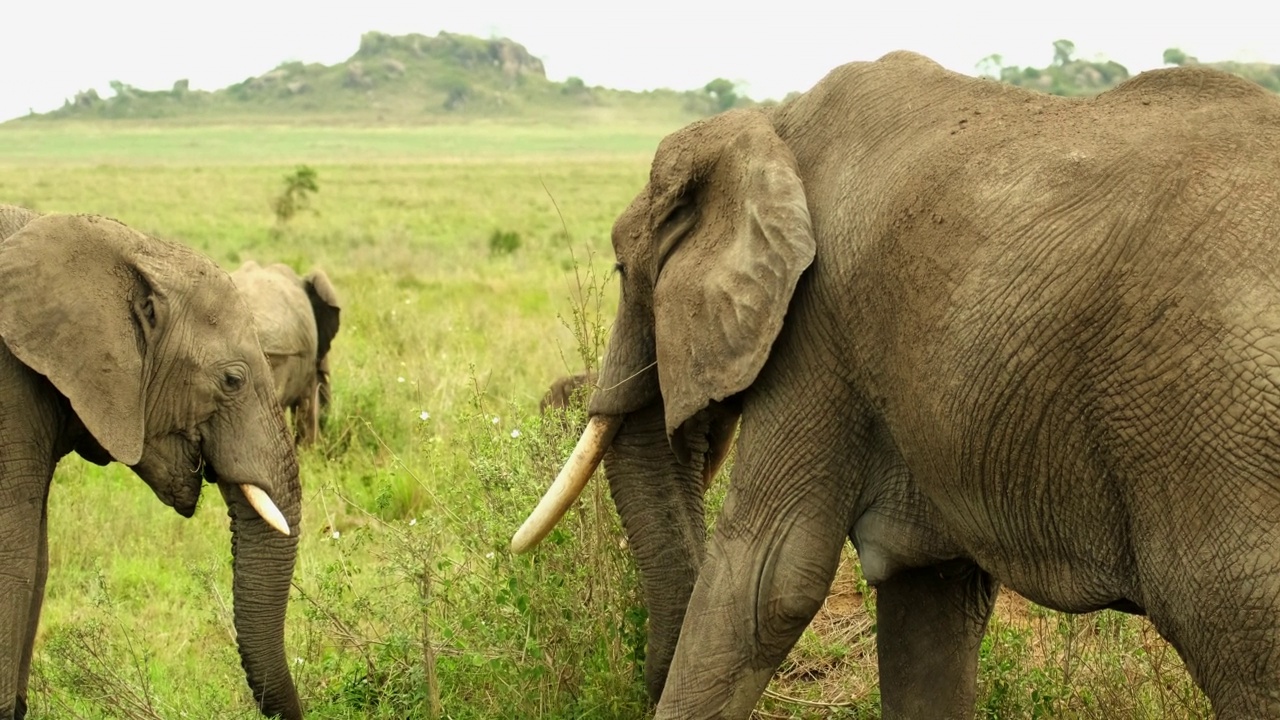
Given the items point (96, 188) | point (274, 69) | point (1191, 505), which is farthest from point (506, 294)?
point (274, 69)

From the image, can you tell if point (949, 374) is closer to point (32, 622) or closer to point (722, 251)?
point (722, 251)

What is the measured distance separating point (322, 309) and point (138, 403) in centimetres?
655

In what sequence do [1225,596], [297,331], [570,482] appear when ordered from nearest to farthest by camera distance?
[1225,596] < [570,482] < [297,331]

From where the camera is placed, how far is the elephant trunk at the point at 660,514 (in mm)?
4961

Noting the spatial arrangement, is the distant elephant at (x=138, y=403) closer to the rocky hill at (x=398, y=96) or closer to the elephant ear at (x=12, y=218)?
the elephant ear at (x=12, y=218)

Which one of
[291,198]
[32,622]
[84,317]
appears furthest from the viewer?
[291,198]

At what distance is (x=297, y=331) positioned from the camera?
10.7 meters

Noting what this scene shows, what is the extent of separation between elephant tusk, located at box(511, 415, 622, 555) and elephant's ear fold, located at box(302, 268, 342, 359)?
709 centimetres

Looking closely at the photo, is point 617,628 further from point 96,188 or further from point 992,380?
point 96,188

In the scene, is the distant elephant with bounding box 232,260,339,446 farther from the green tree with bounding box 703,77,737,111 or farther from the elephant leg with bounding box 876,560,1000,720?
the green tree with bounding box 703,77,737,111

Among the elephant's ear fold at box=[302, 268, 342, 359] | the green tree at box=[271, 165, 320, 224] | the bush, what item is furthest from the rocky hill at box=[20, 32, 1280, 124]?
the elephant's ear fold at box=[302, 268, 342, 359]

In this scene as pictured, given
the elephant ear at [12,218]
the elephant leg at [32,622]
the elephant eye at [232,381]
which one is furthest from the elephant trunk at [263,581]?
the elephant ear at [12,218]

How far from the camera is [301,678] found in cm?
630

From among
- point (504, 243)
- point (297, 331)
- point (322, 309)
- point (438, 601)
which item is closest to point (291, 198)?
point (504, 243)
